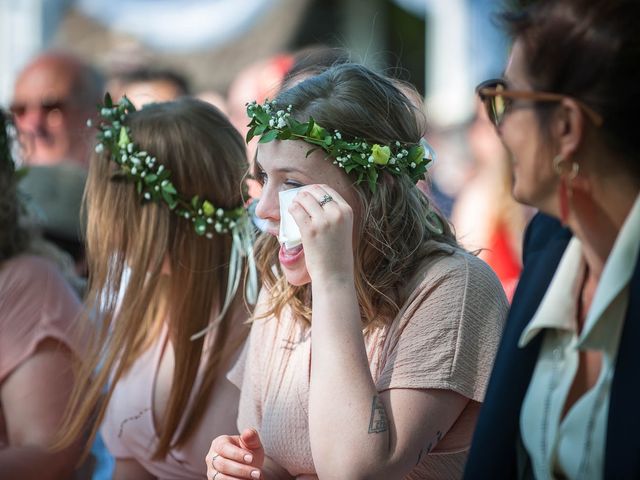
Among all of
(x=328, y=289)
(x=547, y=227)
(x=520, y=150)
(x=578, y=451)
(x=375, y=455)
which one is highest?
(x=520, y=150)

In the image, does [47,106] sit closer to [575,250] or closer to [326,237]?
[326,237]

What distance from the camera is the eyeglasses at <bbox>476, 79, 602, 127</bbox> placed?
1.72 metres

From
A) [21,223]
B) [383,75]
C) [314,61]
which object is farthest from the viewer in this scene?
[21,223]

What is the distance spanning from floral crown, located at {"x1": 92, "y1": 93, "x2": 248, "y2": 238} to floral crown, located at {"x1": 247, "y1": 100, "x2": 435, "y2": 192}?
1.80ft

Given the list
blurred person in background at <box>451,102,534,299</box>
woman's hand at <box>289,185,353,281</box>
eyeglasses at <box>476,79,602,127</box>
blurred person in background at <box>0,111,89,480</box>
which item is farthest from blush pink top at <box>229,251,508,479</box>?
blurred person in background at <box>451,102,534,299</box>

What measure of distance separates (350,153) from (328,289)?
0.38m

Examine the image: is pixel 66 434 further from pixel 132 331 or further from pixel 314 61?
pixel 314 61

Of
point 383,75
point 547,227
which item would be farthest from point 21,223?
point 547,227

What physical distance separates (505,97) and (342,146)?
0.68 meters

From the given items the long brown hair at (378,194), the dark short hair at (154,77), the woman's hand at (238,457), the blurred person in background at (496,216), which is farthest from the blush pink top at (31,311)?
the dark short hair at (154,77)

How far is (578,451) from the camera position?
180cm

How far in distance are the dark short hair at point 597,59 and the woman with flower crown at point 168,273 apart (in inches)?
58.4

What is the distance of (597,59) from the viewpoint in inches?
66.7

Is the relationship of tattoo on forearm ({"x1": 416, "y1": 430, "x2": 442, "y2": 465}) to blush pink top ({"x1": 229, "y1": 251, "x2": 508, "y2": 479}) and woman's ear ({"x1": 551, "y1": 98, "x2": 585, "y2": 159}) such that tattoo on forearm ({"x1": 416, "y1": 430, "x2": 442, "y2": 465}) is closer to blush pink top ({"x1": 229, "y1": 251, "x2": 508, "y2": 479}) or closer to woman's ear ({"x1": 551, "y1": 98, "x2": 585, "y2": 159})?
blush pink top ({"x1": 229, "y1": 251, "x2": 508, "y2": 479})
